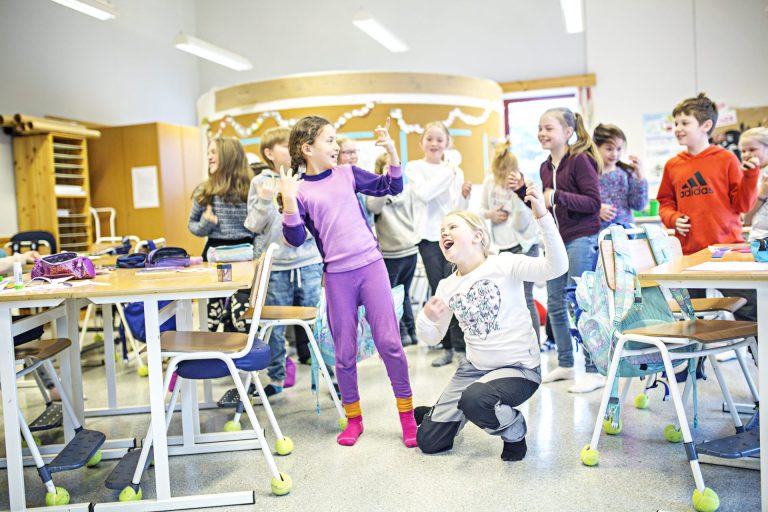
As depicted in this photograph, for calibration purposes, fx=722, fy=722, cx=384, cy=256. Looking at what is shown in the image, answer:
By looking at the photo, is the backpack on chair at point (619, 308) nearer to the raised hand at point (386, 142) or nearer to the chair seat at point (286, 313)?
the raised hand at point (386, 142)

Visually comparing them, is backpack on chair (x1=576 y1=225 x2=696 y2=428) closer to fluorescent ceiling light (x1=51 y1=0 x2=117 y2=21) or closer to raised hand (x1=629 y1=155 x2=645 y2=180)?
raised hand (x1=629 y1=155 x2=645 y2=180)

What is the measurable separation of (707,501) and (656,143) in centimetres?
823

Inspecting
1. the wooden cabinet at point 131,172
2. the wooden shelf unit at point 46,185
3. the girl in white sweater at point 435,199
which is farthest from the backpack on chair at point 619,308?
the wooden cabinet at point 131,172

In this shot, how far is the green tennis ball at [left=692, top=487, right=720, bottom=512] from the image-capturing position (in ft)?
6.93

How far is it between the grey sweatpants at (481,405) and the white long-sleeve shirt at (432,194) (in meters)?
1.68

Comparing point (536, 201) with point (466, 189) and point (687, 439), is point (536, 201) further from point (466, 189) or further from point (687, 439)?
point (466, 189)

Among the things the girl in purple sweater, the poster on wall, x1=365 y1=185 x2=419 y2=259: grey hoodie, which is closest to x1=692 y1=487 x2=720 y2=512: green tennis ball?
the girl in purple sweater

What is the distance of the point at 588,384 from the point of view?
3.64 meters

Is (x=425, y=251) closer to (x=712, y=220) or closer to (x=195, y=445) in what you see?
(x=712, y=220)

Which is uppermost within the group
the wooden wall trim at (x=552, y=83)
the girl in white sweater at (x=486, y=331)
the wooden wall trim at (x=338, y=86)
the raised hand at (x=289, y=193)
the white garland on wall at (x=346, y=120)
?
the wooden wall trim at (x=552, y=83)

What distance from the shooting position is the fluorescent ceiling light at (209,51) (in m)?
9.25

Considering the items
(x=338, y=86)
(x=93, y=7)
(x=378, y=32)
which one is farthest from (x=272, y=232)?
(x=378, y=32)

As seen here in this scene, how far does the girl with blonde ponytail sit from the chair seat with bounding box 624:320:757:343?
0.88 metres

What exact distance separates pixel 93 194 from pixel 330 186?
7172mm
